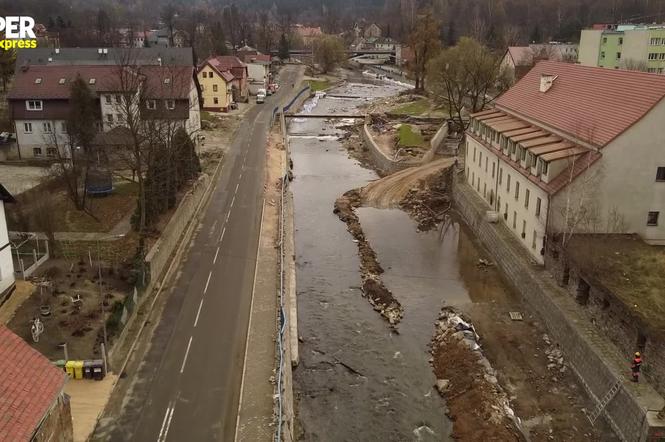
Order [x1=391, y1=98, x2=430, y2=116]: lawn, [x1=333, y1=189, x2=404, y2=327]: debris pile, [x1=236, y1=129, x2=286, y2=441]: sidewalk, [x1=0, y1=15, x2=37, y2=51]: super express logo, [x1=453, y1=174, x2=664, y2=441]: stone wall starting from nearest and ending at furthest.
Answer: [x1=236, y1=129, x2=286, y2=441]: sidewalk → [x1=453, y1=174, x2=664, y2=441]: stone wall → [x1=333, y1=189, x2=404, y2=327]: debris pile → [x1=0, y1=15, x2=37, y2=51]: super express logo → [x1=391, y1=98, x2=430, y2=116]: lawn

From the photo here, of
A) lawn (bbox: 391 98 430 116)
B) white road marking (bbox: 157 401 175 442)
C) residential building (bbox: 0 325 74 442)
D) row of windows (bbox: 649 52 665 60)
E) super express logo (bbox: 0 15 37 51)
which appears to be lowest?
white road marking (bbox: 157 401 175 442)

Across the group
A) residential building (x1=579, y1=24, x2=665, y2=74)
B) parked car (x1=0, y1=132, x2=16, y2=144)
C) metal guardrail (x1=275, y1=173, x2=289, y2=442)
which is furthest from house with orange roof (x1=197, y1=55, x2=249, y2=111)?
metal guardrail (x1=275, y1=173, x2=289, y2=442)

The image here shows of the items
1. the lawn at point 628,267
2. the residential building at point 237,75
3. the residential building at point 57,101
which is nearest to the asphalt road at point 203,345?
the lawn at point 628,267

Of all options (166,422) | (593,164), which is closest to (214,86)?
(593,164)

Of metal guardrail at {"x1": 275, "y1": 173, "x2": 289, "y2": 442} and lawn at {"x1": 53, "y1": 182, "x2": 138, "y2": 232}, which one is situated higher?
lawn at {"x1": 53, "y1": 182, "x2": 138, "y2": 232}

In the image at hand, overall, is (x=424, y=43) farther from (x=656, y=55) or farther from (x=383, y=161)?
(x=383, y=161)

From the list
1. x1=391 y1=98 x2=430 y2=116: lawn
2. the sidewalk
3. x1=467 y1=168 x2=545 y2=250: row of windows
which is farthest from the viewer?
x1=391 y1=98 x2=430 y2=116: lawn

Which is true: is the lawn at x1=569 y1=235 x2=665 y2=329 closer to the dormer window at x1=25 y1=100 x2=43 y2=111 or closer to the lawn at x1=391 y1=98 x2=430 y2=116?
the dormer window at x1=25 y1=100 x2=43 y2=111

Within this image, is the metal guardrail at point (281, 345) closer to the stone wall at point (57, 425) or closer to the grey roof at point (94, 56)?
the stone wall at point (57, 425)
